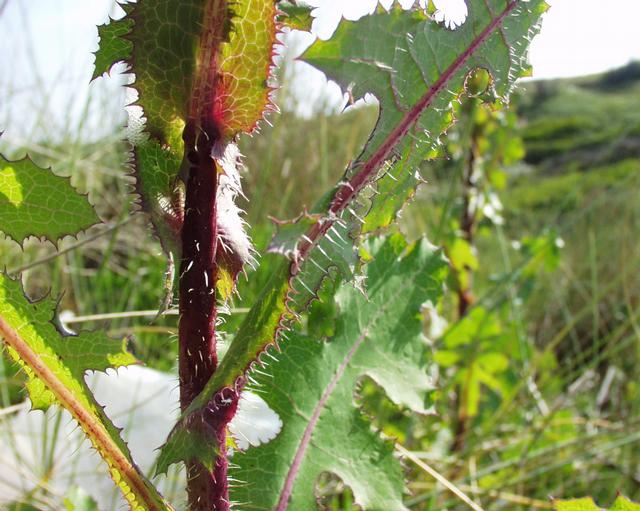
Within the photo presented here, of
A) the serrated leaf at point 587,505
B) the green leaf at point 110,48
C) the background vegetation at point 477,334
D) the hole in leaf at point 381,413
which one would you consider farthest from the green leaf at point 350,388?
the hole in leaf at point 381,413

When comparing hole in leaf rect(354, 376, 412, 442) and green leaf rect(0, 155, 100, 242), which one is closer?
green leaf rect(0, 155, 100, 242)

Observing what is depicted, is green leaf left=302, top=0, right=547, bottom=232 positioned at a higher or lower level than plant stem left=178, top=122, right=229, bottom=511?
higher

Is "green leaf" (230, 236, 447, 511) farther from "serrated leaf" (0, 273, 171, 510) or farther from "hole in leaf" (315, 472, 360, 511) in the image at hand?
"hole in leaf" (315, 472, 360, 511)

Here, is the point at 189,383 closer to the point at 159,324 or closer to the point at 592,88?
the point at 159,324

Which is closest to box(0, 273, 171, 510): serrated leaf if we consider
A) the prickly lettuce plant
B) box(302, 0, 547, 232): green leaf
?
the prickly lettuce plant

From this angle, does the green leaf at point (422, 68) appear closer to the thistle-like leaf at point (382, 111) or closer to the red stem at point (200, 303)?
the thistle-like leaf at point (382, 111)

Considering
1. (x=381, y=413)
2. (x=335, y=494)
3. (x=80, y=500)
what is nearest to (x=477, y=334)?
(x=381, y=413)

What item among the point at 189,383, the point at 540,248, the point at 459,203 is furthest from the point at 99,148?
the point at 189,383
